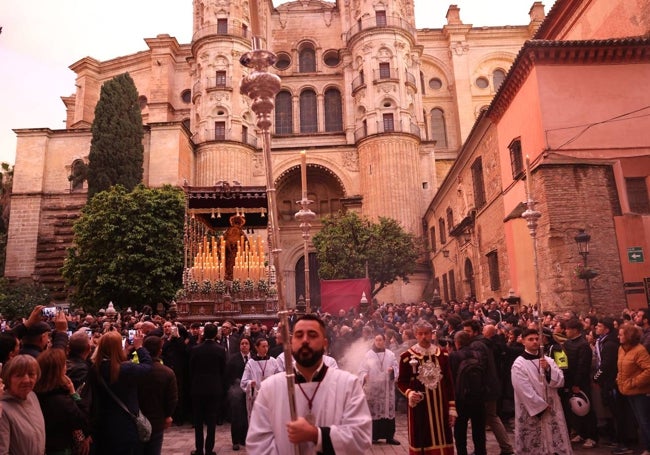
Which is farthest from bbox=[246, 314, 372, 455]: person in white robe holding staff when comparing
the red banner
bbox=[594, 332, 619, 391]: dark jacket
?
the red banner

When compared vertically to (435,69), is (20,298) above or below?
below

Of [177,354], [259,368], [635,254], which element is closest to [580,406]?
[259,368]

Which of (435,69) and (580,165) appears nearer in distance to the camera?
(580,165)

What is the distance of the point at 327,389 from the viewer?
318 cm

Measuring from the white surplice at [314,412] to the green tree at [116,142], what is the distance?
31.7 m

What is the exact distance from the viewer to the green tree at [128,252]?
86.6 feet

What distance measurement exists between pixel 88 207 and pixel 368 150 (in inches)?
727

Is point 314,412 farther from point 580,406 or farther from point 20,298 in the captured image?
point 20,298

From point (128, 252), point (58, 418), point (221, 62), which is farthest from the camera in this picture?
point (221, 62)

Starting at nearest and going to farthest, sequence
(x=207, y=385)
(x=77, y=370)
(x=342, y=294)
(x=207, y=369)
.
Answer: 1. (x=77, y=370)
2. (x=207, y=385)
3. (x=207, y=369)
4. (x=342, y=294)

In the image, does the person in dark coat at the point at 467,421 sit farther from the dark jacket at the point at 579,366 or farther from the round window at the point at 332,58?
the round window at the point at 332,58

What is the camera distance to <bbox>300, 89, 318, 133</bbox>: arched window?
139ft

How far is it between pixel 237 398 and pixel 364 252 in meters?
21.1

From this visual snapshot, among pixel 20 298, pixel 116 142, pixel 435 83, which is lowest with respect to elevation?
pixel 20 298
